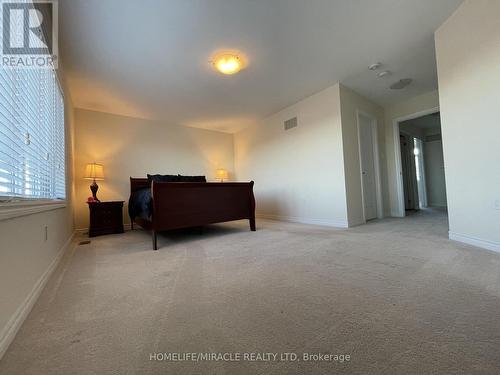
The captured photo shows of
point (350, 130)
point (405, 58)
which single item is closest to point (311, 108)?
point (350, 130)

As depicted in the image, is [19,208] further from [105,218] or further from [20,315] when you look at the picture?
[105,218]

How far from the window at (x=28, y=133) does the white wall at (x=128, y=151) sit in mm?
1877

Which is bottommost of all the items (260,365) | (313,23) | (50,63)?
(260,365)

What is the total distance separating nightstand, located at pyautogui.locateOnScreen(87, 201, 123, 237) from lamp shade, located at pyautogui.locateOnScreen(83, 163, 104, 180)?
19.1 inches

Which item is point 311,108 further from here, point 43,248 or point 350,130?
point 43,248

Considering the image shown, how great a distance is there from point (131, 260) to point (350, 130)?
3.50 meters

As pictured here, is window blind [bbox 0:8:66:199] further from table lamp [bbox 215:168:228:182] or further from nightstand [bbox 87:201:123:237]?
table lamp [bbox 215:168:228:182]

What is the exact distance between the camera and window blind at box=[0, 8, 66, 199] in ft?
3.35

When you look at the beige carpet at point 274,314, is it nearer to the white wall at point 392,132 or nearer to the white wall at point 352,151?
the white wall at point 352,151

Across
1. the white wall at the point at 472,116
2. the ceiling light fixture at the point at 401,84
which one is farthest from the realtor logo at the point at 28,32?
the ceiling light fixture at the point at 401,84

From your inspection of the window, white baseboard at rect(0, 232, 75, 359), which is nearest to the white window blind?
the window

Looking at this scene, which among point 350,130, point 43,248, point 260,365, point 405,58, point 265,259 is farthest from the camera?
point 350,130

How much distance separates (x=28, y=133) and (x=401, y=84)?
4.52 m

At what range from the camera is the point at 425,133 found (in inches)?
247
